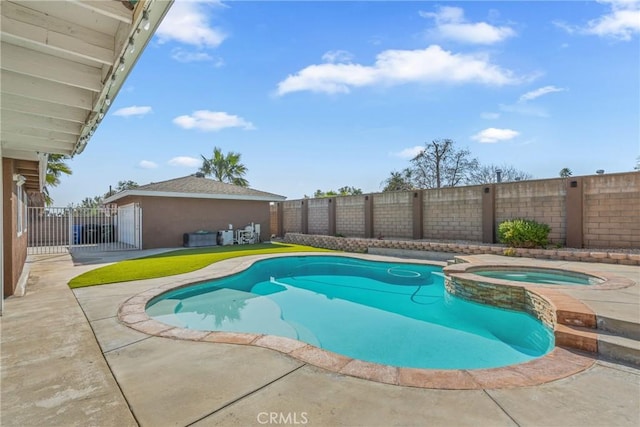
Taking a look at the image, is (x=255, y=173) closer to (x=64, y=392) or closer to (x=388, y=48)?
(x=388, y=48)

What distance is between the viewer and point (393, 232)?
1543cm

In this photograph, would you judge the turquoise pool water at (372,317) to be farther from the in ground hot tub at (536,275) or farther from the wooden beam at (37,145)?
the wooden beam at (37,145)

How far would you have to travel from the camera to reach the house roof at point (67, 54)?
96.7 inches

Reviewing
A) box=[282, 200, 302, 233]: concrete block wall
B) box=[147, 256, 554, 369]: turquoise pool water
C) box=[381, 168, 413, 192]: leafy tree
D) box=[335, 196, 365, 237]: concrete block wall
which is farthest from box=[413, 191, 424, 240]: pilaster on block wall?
box=[381, 168, 413, 192]: leafy tree

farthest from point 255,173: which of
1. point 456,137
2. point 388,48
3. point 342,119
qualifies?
point 388,48

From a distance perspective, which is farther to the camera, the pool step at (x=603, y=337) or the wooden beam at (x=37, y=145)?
Answer: the wooden beam at (x=37, y=145)

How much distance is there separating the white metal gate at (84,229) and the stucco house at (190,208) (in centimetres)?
57

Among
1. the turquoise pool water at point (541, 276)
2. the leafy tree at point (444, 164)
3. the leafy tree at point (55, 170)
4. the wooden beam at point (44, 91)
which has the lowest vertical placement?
the turquoise pool water at point (541, 276)

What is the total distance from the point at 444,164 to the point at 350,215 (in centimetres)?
1384

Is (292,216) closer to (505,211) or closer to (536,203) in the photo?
(505,211)

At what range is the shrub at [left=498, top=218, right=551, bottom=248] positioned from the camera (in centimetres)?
1050

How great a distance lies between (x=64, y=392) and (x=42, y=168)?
290 inches

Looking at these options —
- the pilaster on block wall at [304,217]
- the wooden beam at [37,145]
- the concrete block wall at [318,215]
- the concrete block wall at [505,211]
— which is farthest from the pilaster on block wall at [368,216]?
the wooden beam at [37,145]

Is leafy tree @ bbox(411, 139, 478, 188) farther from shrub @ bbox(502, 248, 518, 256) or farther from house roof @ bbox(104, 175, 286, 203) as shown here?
shrub @ bbox(502, 248, 518, 256)
